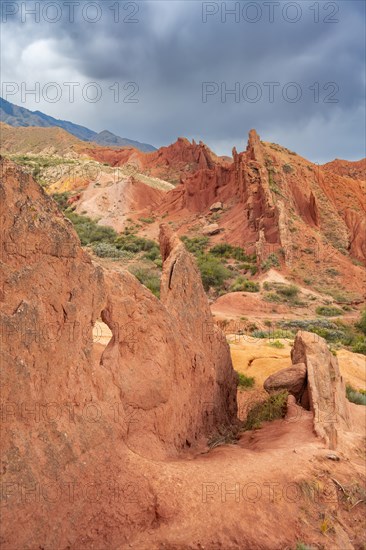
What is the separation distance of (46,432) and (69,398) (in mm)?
491

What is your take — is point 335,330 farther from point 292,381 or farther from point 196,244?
point 196,244

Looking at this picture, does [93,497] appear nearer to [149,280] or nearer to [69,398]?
[69,398]

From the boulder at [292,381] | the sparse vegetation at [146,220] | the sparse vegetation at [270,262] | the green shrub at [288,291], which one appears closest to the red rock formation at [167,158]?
the sparse vegetation at [146,220]

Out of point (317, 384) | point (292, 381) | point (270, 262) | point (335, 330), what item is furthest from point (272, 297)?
point (317, 384)

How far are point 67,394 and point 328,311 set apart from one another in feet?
72.9

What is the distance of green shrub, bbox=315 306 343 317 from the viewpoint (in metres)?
24.5

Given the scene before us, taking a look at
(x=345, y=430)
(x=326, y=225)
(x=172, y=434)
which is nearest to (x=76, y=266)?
(x=172, y=434)

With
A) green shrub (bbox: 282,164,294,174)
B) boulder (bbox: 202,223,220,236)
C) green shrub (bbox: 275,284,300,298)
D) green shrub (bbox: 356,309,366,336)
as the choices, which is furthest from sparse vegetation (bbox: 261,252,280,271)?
green shrub (bbox: 282,164,294,174)

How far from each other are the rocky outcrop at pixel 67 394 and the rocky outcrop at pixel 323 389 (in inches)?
123

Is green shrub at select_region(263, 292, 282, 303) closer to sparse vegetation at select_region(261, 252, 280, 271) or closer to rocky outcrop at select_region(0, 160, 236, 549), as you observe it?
sparse vegetation at select_region(261, 252, 280, 271)

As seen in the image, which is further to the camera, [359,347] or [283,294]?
[283,294]

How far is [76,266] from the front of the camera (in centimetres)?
529

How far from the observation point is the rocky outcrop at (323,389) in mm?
7738

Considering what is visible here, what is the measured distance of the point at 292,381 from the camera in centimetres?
952
